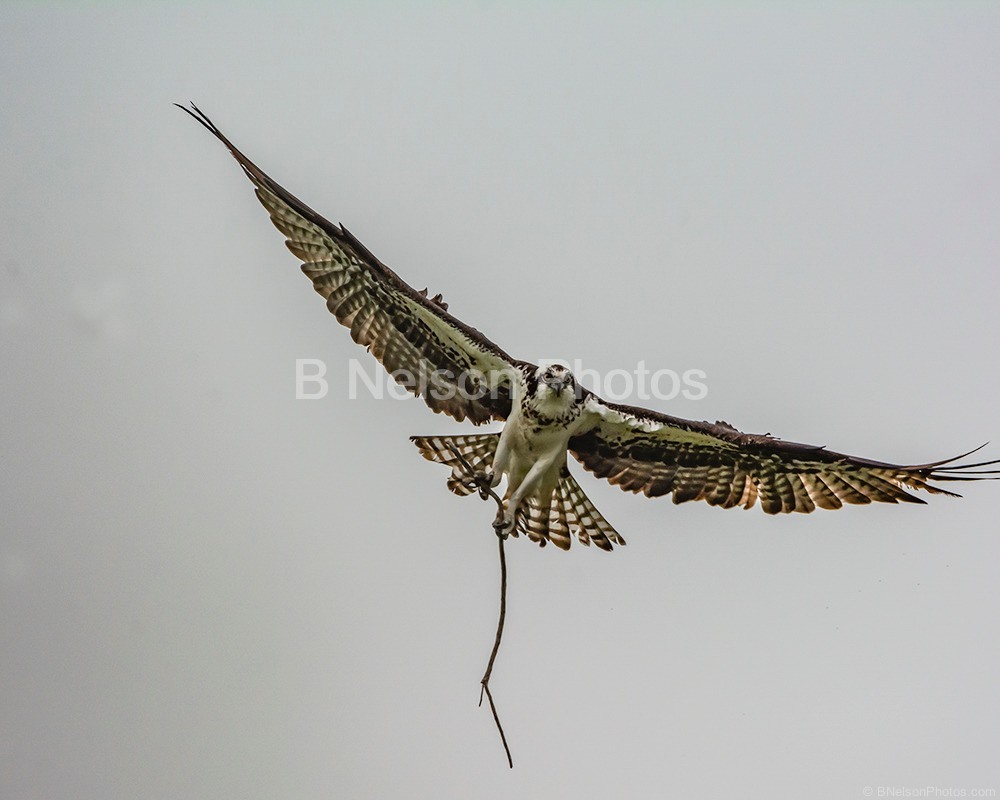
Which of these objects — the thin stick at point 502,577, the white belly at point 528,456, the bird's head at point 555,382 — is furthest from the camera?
the white belly at point 528,456

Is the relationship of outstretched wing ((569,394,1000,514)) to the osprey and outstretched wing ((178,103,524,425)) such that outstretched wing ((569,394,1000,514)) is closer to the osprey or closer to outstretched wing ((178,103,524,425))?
the osprey

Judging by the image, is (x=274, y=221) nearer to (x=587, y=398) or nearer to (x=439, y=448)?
(x=439, y=448)

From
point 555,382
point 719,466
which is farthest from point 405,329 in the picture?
point 719,466

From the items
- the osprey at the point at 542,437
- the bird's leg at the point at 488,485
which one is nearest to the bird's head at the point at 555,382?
the osprey at the point at 542,437

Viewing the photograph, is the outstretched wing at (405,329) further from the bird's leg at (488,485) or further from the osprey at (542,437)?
the bird's leg at (488,485)

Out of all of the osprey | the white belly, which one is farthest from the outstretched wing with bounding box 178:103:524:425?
the white belly

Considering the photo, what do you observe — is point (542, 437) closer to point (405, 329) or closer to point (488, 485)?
point (488, 485)

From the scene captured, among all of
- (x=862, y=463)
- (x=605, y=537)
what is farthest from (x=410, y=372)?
(x=862, y=463)
